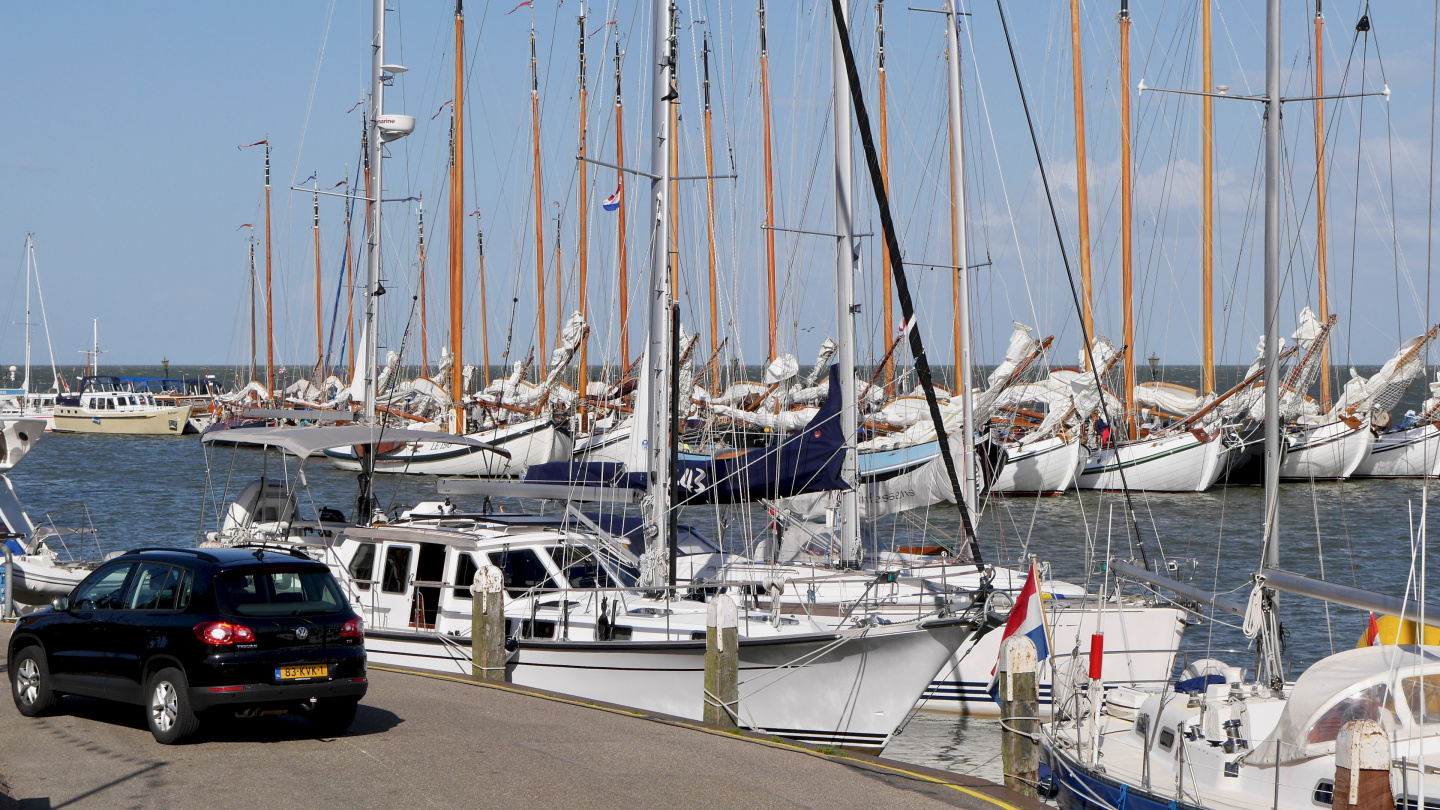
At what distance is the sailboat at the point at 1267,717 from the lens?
9.94 m

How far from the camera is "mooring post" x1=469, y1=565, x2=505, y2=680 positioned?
15922mm

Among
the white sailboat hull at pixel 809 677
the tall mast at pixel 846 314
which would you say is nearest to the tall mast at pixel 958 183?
the tall mast at pixel 846 314

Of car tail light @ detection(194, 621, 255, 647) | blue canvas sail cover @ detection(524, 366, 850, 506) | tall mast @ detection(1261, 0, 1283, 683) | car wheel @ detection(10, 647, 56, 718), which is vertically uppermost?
tall mast @ detection(1261, 0, 1283, 683)

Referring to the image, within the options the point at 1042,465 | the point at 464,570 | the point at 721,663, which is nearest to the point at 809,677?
the point at 721,663

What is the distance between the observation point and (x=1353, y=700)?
10.1 m

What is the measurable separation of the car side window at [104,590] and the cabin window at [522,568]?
6.03 m

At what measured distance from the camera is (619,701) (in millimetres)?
15867

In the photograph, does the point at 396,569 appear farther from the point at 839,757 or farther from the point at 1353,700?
the point at 1353,700

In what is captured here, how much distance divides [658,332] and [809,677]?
5.34 m

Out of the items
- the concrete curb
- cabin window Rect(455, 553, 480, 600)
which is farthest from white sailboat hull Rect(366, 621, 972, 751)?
cabin window Rect(455, 553, 480, 600)

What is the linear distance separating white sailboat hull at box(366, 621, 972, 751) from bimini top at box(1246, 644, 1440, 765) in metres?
4.83

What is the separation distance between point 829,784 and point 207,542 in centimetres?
1385

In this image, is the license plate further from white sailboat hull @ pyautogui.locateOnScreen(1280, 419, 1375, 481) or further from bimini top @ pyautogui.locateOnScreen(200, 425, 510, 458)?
white sailboat hull @ pyautogui.locateOnScreen(1280, 419, 1375, 481)

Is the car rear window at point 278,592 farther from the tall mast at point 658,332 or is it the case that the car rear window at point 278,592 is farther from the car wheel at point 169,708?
the tall mast at point 658,332
